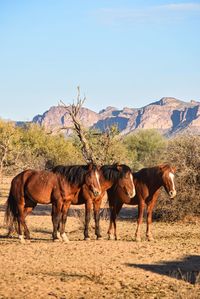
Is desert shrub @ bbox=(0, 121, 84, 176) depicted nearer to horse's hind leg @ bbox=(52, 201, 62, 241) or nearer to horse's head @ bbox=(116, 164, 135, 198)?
horse's head @ bbox=(116, 164, 135, 198)

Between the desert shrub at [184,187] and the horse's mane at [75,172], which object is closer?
the horse's mane at [75,172]

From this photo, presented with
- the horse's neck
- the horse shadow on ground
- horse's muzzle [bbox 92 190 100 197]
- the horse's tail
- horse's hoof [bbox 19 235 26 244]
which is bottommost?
horse's hoof [bbox 19 235 26 244]

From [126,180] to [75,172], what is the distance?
1.31m

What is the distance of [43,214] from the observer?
2189cm

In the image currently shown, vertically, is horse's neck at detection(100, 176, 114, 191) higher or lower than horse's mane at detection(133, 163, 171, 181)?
lower

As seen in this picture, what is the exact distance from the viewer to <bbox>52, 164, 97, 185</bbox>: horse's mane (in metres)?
13.3

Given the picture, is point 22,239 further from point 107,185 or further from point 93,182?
point 107,185

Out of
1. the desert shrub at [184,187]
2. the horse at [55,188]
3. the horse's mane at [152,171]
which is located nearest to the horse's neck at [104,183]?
the horse at [55,188]

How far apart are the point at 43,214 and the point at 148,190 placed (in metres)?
8.70

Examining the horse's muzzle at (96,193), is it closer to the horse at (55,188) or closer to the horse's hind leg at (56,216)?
the horse at (55,188)


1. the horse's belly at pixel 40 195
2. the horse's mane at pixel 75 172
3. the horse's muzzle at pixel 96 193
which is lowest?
the horse's belly at pixel 40 195

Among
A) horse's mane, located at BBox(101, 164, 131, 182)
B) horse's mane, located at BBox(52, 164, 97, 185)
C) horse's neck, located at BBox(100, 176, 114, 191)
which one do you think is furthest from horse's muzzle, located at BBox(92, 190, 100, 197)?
horse's mane, located at BBox(101, 164, 131, 182)

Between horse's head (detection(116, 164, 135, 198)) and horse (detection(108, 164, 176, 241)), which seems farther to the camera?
horse (detection(108, 164, 176, 241))

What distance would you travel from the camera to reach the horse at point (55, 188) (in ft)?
43.4
